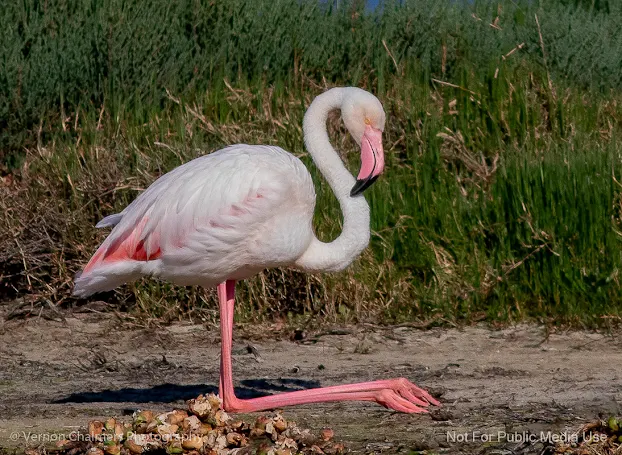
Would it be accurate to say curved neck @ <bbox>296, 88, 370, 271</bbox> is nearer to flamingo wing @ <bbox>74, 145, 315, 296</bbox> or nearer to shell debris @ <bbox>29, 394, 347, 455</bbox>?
flamingo wing @ <bbox>74, 145, 315, 296</bbox>

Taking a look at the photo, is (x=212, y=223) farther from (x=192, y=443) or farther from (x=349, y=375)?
(x=349, y=375)

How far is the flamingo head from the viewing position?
5.57m

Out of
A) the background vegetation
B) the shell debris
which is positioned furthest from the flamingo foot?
the background vegetation

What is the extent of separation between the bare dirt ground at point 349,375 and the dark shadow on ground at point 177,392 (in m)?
0.01

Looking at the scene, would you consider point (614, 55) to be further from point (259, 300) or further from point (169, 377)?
point (169, 377)

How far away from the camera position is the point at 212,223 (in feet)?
17.5

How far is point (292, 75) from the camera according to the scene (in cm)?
931

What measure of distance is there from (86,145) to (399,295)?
266 cm

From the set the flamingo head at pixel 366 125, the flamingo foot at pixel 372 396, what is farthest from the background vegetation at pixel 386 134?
the flamingo foot at pixel 372 396

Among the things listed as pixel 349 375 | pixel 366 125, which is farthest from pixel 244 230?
pixel 349 375

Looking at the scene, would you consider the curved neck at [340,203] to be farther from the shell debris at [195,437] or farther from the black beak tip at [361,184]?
the shell debris at [195,437]

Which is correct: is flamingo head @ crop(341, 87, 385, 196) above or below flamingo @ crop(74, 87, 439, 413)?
above

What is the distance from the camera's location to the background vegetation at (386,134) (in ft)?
23.5

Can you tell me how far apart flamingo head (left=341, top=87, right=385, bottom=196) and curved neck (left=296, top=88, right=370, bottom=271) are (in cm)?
9
